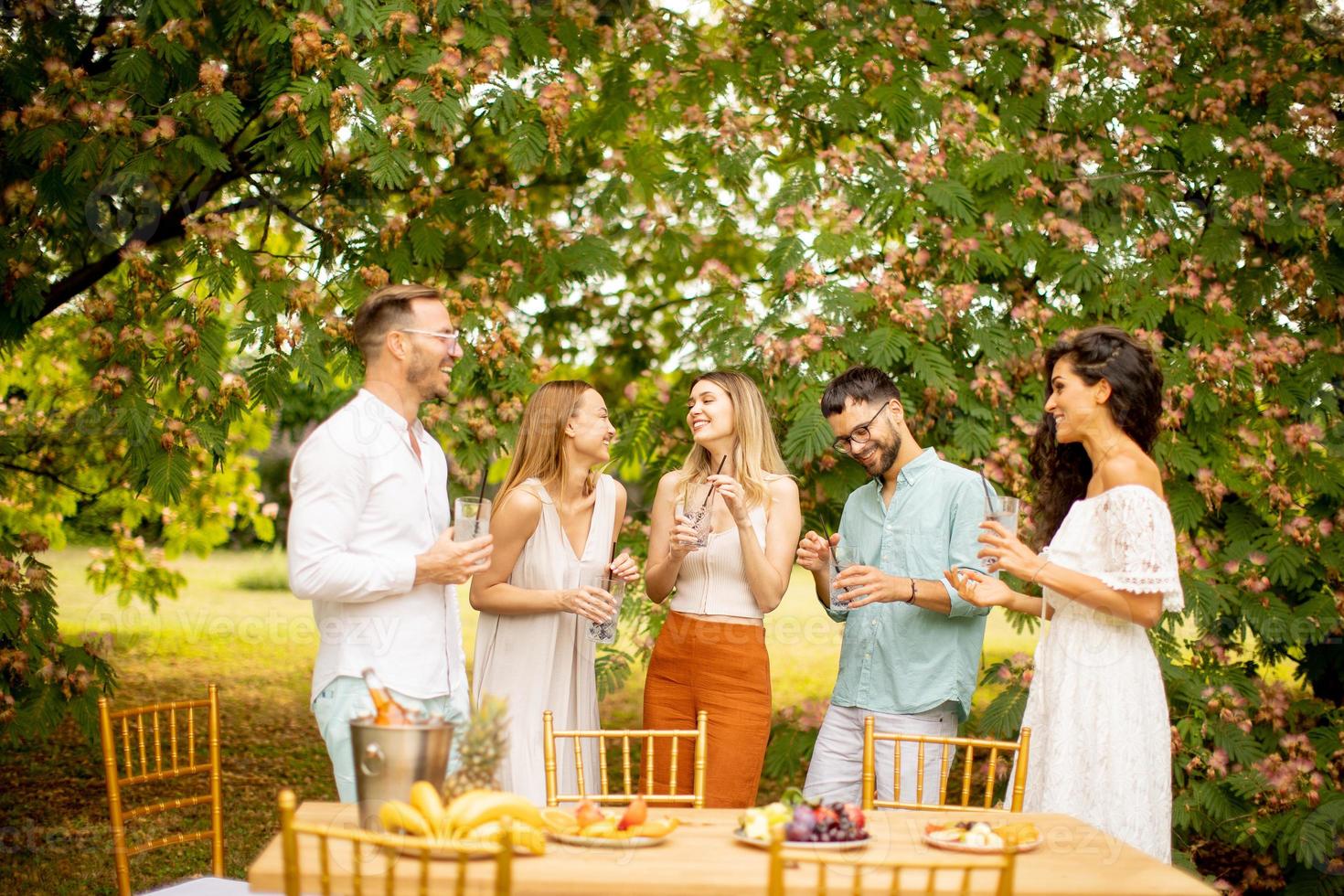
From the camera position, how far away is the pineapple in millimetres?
2664

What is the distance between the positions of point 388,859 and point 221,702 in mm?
10275

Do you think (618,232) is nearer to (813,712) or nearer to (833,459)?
(833,459)

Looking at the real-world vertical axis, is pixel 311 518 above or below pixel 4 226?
below

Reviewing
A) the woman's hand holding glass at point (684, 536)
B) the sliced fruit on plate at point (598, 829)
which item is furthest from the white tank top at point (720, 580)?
the sliced fruit on plate at point (598, 829)

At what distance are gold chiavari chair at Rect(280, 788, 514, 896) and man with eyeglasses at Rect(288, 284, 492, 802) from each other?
57 cm

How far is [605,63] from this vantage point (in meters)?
6.54

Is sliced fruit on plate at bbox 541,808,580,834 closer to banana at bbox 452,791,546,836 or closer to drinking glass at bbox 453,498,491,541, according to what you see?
banana at bbox 452,791,546,836

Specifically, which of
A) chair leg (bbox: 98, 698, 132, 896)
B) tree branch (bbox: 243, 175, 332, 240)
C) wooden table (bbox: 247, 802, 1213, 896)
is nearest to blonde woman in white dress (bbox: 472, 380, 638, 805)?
chair leg (bbox: 98, 698, 132, 896)

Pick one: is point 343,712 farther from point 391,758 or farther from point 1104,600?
point 1104,600

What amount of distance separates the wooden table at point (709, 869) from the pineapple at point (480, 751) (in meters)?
0.18

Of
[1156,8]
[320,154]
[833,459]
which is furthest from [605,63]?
[1156,8]

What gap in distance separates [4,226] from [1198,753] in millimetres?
6050

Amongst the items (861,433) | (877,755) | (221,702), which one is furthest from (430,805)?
(221,702)

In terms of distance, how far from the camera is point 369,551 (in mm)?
3324
